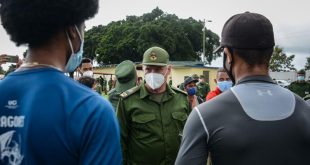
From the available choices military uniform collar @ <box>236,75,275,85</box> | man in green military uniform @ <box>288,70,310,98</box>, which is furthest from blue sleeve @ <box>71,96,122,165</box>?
man in green military uniform @ <box>288,70,310,98</box>

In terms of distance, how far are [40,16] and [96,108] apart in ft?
1.72

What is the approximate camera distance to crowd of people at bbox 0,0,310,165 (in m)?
1.86

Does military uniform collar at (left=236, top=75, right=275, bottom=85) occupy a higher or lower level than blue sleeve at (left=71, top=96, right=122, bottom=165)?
higher

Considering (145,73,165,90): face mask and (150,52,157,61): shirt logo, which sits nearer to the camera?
(145,73,165,90): face mask

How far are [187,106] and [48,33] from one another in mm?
3022

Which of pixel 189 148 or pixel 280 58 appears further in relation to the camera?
pixel 280 58

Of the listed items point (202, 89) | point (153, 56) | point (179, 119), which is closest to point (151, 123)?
point (179, 119)

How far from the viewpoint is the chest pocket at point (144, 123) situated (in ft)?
14.9

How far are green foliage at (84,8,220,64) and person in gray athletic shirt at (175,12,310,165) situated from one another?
185ft

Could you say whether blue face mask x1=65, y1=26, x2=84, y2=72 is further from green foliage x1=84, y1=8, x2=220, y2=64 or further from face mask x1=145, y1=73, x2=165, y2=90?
green foliage x1=84, y1=8, x2=220, y2=64

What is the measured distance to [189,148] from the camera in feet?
7.63

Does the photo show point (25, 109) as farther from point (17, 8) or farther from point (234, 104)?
point (234, 104)

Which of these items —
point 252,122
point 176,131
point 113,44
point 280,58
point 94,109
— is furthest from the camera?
point 280,58

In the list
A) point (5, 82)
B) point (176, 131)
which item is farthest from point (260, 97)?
point (176, 131)
